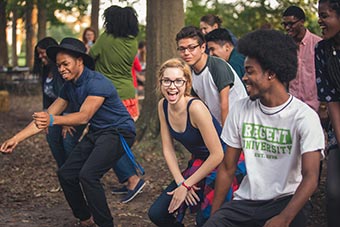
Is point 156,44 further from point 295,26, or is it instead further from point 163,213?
point 163,213

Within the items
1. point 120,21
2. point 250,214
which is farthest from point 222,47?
point 250,214

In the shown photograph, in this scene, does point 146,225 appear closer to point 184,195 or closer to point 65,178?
point 65,178

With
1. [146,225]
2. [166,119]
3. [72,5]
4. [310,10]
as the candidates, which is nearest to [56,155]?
[146,225]

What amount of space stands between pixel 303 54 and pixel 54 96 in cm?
278

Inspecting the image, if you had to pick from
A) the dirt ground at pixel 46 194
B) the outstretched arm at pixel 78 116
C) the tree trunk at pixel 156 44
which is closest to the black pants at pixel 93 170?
the outstretched arm at pixel 78 116

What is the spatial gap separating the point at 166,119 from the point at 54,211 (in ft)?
8.07

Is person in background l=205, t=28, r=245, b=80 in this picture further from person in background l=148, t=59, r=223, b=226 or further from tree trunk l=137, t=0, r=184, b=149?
tree trunk l=137, t=0, r=184, b=149

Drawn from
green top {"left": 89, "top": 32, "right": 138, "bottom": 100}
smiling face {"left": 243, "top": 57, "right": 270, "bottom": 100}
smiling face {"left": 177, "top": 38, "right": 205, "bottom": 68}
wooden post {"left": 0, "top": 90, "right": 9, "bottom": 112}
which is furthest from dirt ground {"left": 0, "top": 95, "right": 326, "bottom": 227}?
wooden post {"left": 0, "top": 90, "right": 9, "bottom": 112}

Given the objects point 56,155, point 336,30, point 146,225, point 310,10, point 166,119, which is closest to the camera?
point 336,30

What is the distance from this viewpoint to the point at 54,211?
6.77 meters

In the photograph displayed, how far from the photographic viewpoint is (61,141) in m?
7.26

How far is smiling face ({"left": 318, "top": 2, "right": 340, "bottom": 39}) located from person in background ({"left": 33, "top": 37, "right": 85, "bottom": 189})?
3344 millimetres

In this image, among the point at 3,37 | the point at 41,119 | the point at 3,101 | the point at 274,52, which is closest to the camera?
the point at 274,52

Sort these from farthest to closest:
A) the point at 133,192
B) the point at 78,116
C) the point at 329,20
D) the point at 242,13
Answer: the point at 242,13, the point at 133,192, the point at 78,116, the point at 329,20
